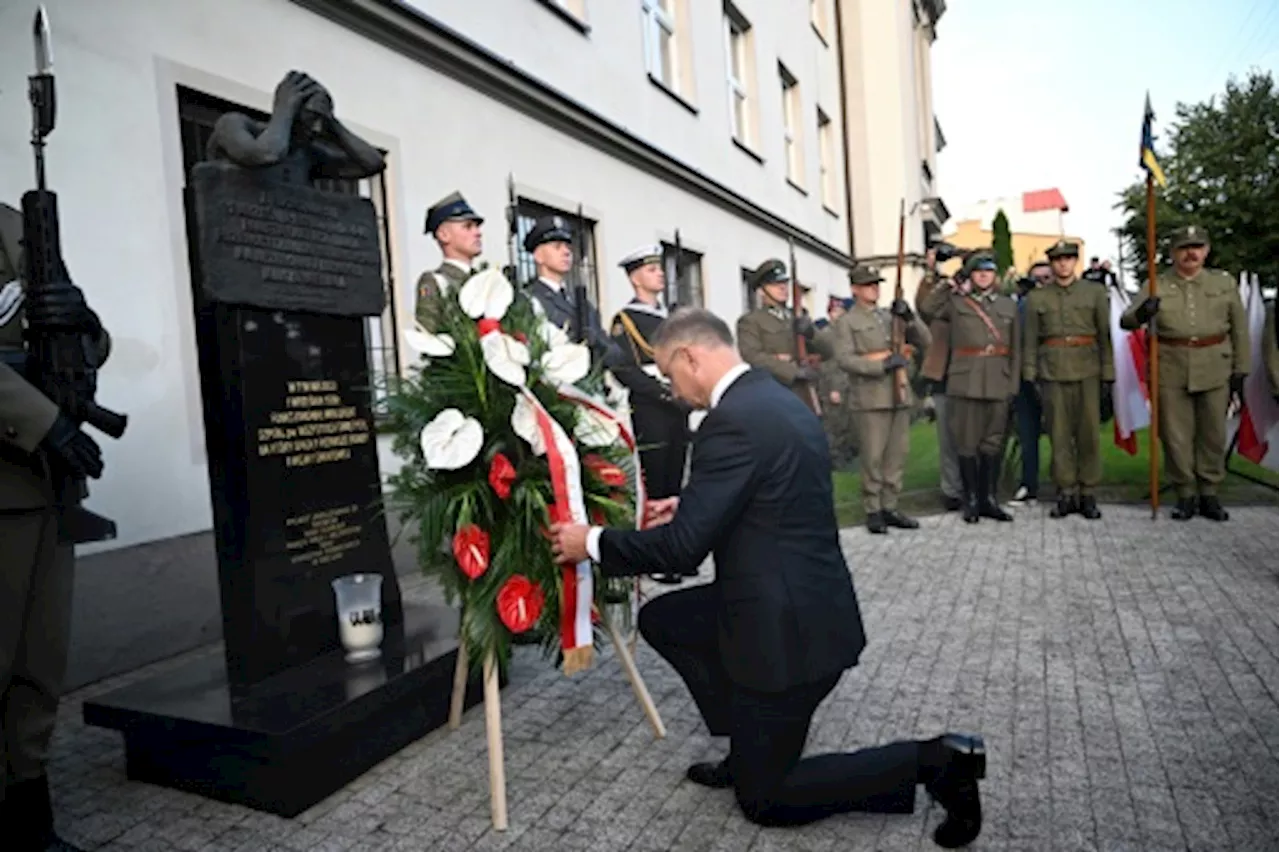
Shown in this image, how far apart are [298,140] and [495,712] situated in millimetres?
2378

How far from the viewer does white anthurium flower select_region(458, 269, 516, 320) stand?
299 cm

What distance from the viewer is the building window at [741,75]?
50.4 feet

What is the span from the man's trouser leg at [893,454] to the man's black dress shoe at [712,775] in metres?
4.83

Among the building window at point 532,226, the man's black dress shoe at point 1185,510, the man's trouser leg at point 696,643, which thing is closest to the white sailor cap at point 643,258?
the building window at point 532,226

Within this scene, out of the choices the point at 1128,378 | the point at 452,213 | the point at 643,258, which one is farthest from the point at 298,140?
the point at 1128,378

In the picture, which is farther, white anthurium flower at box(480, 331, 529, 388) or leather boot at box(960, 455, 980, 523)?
leather boot at box(960, 455, 980, 523)

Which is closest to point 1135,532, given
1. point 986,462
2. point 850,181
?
point 986,462

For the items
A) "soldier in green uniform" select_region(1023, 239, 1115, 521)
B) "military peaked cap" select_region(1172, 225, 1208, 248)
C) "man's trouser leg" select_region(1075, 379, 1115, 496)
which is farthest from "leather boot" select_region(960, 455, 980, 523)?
"military peaked cap" select_region(1172, 225, 1208, 248)

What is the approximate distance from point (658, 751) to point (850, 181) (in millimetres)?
24917

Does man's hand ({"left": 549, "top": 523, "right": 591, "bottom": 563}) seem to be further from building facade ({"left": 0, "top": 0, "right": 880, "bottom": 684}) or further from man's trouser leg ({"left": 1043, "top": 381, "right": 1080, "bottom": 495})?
man's trouser leg ({"left": 1043, "top": 381, "right": 1080, "bottom": 495})

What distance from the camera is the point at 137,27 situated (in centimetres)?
491

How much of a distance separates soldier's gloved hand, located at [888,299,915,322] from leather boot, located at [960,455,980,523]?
1228 mm

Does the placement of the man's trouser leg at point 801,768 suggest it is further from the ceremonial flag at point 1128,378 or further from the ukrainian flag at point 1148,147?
the ceremonial flag at point 1128,378

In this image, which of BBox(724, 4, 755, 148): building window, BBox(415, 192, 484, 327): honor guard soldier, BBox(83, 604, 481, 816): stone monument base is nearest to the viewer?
BBox(83, 604, 481, 816): stone monument base
